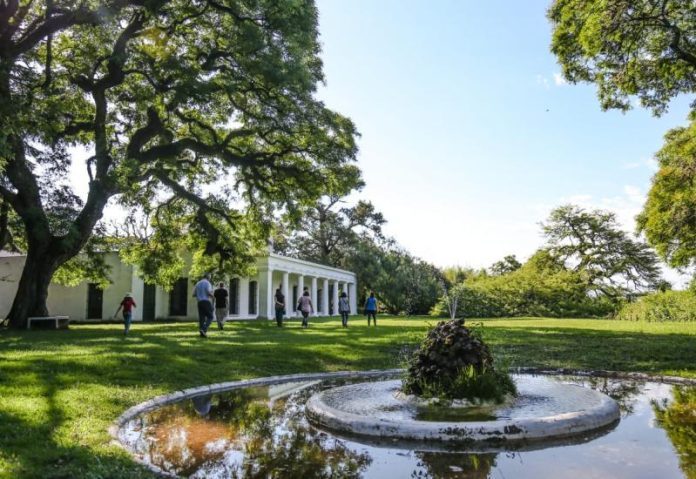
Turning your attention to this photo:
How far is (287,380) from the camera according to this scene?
900cm

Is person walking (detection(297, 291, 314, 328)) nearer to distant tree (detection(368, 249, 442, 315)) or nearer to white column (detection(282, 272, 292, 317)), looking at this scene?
white column (detection(282, 272, 292, 317))

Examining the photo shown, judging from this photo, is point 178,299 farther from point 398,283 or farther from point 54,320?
point 398,283

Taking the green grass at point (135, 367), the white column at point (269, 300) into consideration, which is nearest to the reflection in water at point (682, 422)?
the green grass at point (135, 367)

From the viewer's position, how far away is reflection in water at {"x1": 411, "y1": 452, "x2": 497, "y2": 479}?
12.9 feet

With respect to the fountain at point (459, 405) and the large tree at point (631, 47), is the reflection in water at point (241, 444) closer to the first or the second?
the fountain at point (459, 405)

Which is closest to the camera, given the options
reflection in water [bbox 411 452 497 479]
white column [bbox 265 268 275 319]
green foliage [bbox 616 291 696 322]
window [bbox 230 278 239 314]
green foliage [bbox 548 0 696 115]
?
reflection in water [bbox 411 452 497 479]

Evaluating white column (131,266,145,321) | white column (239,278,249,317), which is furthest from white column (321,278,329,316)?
white column (131,266,145,321)

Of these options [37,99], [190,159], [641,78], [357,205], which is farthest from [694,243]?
[357,205]

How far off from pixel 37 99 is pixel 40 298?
25.5ft

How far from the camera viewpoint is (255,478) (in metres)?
3.93

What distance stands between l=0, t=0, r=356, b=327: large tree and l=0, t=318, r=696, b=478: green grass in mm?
7681

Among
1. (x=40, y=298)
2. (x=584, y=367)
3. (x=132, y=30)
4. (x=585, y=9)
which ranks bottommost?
(x=584, y=367)

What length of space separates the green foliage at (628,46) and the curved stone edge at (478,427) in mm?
10128

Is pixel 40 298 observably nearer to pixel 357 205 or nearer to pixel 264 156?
pixel 264 156
